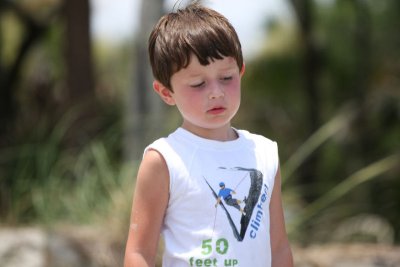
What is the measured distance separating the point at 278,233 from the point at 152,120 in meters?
4.43

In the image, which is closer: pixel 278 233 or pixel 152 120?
pixel 278 233

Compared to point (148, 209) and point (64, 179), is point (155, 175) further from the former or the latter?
point (64, 179)

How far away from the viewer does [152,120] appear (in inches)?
269

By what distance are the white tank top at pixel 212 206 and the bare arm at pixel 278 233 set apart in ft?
0.32

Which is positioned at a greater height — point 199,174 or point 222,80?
point 222,80

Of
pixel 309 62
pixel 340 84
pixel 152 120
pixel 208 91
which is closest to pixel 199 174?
pixel 208 91

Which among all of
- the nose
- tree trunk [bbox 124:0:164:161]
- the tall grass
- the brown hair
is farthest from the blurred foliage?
the nose

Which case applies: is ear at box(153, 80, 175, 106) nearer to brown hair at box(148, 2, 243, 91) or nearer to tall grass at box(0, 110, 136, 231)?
brown hair at box(148, 2, 243, 91)

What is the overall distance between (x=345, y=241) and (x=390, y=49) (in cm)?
840

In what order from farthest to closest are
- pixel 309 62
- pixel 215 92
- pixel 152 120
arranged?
1. pixel 309 62
2. pixel 152 120
3. pixel 215 92

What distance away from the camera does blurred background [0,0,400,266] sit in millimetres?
6605

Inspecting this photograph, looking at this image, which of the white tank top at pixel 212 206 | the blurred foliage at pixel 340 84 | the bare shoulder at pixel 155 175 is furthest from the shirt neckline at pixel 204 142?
the blurred foliage at pixel 340 84

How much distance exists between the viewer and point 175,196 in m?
2.27

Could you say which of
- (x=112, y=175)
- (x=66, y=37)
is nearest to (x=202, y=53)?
(x=112, y=175)
